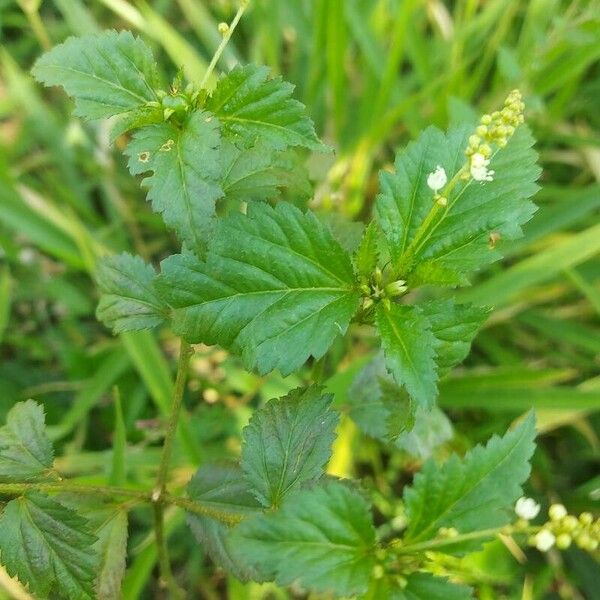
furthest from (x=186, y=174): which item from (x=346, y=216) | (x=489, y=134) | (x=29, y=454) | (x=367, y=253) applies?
(x=346, y=216)

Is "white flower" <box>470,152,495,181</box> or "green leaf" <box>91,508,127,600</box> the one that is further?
"green leaf" <box>91,508,127,600</box>

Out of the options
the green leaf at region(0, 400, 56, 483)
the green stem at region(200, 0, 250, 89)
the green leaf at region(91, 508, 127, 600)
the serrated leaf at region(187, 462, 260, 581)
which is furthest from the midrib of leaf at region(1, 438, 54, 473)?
the green stem at region(200, 0, 250, 89)

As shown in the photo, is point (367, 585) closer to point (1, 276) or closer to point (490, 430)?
point (490, 430)

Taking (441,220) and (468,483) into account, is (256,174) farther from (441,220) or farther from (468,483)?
(468,483)

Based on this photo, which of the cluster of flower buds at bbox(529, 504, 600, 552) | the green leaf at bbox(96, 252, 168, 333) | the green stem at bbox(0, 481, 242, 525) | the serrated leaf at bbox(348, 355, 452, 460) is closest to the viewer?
the cluster of flower buds at bbox(529, 504, 600, 552)

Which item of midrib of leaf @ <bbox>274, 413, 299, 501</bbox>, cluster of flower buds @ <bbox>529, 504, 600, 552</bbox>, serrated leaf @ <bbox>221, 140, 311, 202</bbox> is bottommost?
cluster of flower buds @ <bbox>529, 504, 600, 552</bbox>

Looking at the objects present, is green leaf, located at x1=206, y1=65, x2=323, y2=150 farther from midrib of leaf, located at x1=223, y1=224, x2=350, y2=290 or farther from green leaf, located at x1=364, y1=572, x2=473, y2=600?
green leaf, located at x1=364, y1=572, x2=473, y2=600

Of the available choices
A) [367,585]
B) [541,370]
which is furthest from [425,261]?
[541,370]
